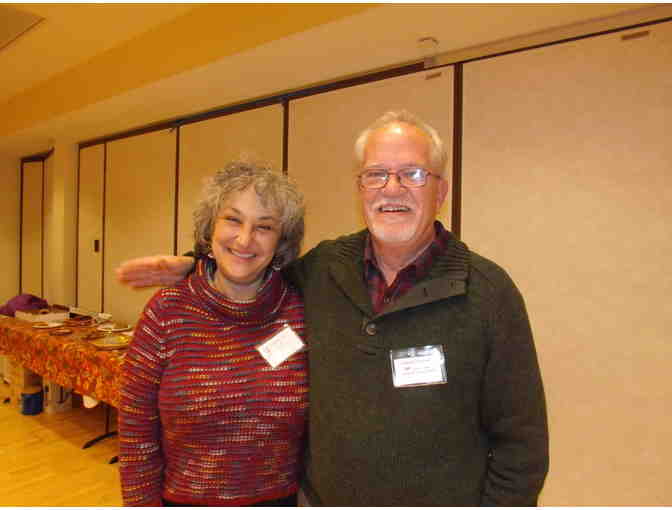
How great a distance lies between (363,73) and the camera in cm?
252

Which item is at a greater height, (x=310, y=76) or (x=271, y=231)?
(x=310, y=76)

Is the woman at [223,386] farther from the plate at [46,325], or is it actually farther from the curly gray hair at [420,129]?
the plate at [46,325]

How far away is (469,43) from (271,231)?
143 cm

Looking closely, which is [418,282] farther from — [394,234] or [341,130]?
[341,130]

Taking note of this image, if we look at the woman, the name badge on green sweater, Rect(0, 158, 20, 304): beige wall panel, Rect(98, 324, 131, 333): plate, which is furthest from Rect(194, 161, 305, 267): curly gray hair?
Rect(0, 158, 20, 304): beige wall panel

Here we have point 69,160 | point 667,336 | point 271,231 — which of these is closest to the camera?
point 271,231

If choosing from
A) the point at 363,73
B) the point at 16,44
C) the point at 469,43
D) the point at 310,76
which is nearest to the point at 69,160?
the point at 16,44

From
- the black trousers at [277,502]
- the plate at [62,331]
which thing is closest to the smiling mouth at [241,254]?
the black trousers at [277,502]

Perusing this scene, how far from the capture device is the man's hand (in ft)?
4.58

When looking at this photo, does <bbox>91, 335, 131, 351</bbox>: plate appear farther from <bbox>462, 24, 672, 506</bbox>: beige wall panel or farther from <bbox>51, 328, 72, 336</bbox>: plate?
<bbox>462, 24, 672, 506</bbox>: beige wall panel

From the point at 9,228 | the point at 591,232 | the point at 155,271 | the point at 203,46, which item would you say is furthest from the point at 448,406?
the point at 9,228

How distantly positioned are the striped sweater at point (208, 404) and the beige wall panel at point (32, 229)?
517 centimetres

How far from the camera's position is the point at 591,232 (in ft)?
6.09

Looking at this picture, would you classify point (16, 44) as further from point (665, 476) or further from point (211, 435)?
point (665, 476)
